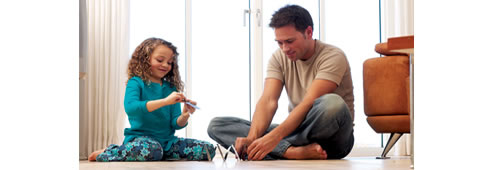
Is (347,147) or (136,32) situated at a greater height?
(136,32)

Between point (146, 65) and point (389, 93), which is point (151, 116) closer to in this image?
point (146, 65)

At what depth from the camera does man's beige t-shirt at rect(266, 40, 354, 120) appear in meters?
2.51

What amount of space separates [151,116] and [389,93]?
128 centimetres

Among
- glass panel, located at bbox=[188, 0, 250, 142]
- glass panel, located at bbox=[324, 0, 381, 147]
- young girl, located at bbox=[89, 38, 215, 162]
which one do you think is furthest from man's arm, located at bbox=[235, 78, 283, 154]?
glass panel, located at bbox=[324, 0, 381, 147]

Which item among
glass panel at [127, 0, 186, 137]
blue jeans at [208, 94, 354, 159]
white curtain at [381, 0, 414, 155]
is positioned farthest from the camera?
white curtain at [381, 0, 414, 155]

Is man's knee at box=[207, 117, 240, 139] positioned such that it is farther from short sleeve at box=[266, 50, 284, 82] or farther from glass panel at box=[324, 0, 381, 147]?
glass panel at box=[324, 0, 381, 147]

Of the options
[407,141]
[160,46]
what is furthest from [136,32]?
[407,141]

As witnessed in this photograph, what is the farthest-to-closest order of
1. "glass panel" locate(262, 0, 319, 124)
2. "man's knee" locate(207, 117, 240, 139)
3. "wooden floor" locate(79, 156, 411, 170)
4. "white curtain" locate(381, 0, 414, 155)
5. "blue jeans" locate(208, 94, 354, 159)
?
"white curtain" locate(381, 0, 414, 155)
"glass panel" locate(262, 0, 319, 124)
"man's knee" locate(207, 117, 240, 139)
"blue jeans" locate(208, 94, 354, 159)
"wooden floor" locate(79, 156, 411, 170)

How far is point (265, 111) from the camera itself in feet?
8.52

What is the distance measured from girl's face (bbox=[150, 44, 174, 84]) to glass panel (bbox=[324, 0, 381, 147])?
1.92 metres

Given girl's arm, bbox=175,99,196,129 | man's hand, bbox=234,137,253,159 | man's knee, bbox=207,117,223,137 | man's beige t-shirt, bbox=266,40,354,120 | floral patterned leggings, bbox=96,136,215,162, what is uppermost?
man's beige t-shirt, bbox=266,40,354,120
